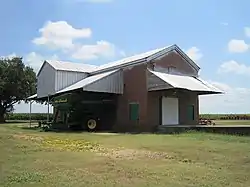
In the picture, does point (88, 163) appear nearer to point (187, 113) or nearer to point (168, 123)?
point (168, 123)

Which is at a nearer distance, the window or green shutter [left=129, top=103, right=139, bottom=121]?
green shutter [left=129, top=103, right=139, bottom=121]

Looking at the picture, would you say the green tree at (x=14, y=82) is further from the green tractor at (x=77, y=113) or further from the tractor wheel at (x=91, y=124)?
the tractor wheel at (x=91, y=124)

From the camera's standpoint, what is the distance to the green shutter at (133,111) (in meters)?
30.1

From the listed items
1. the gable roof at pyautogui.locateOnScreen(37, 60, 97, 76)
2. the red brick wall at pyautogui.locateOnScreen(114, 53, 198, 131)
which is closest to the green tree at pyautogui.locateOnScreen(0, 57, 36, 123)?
the gable roof at pyautogui.locateOnScreen(37, 60, 97, 76)

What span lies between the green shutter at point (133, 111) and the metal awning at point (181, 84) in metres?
2.25

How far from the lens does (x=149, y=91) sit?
29.1 meters

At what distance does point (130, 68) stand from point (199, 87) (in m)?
5.73

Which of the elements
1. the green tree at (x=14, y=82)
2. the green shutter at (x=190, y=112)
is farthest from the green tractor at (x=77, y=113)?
the green tree at (x=14, y=82)

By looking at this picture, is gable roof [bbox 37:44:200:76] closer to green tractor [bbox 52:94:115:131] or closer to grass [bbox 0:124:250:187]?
green tractor [bbox 52:94:115:131]

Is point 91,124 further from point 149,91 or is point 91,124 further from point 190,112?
point 190,112

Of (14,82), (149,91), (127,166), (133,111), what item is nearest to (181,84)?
(149,91)

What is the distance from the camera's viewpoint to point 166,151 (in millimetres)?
14328

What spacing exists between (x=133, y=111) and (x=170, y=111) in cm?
297

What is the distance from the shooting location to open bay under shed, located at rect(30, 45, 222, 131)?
29203mm
